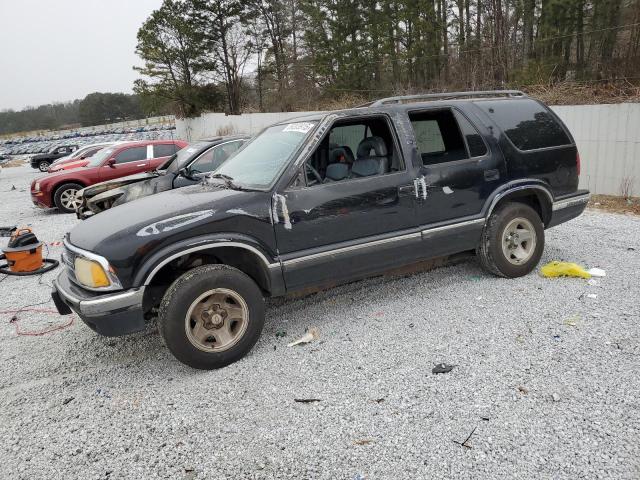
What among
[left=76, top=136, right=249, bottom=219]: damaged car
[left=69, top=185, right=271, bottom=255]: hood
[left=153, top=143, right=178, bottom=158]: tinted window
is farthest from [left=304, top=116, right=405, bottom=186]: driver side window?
[left=153, top=143, right=178, bottom=158]: tinted window

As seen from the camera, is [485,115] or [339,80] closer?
[485,115]

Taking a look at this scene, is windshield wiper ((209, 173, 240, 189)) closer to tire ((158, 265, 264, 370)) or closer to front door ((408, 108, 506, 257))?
tire ((158, 265, 264, 370))

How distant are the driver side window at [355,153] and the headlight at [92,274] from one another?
1691 mm

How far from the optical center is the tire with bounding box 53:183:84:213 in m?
11.5

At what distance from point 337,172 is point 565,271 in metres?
2.76

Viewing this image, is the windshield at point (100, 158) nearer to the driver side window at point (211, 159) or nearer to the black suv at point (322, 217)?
the driver side window at point (211, 159)

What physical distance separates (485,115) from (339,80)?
2559 cm

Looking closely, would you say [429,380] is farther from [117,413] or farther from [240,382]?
[117,413]

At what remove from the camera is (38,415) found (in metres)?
3.12

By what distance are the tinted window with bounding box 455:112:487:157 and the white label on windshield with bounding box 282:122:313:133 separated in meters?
1.61

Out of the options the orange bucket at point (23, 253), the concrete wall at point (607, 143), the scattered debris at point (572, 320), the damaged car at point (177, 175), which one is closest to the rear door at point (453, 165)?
the scattered debris at point (572, 320)

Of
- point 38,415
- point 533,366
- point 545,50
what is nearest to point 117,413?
point 38,415

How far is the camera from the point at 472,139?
14.9 feet

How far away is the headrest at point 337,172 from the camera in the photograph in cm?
404
